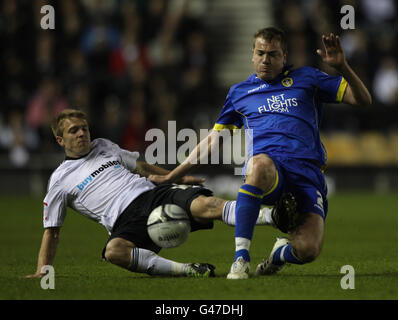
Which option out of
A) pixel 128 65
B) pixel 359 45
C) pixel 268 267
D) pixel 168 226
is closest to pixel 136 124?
pixel 128 65

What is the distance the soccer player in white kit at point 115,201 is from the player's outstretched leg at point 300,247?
0.43m

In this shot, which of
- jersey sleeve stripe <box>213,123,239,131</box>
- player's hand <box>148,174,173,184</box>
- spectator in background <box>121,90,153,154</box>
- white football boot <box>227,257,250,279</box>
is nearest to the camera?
white football boot <box>227,257,250,279</box>

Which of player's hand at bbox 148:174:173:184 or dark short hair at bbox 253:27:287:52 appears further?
player's hand at bbox 148:174:173:184

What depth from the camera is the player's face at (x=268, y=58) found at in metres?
5.79

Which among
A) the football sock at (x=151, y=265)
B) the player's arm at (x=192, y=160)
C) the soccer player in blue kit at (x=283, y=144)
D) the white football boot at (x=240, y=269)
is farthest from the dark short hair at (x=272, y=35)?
the football sock at (x=151, y=265)

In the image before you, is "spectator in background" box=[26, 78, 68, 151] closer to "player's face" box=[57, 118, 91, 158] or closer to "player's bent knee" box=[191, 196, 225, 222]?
"player's face" box=[57, 118, 91, 158]

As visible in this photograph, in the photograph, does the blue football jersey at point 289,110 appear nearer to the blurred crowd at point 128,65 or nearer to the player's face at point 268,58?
the player's face at point 268,58

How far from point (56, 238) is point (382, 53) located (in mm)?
12752

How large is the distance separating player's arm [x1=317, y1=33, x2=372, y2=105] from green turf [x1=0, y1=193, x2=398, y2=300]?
1.25 metres

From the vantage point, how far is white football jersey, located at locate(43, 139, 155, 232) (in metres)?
5.86

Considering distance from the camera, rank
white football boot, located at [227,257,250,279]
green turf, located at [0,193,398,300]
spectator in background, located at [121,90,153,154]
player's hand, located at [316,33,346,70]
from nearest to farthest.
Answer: green turf, located at [0,193,398,300] < player's hand, located at [316,33,346,70] < white football boot, located at [227,257,250,279] < spectator in background, located at [121,90,153,154]

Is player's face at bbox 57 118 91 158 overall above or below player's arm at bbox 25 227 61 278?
above

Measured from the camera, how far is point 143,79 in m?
15.6

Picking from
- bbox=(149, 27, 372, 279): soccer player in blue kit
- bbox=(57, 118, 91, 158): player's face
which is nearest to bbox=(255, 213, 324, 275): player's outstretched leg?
bbox=(149, 27, 372, 279): soccer player in blue kit
